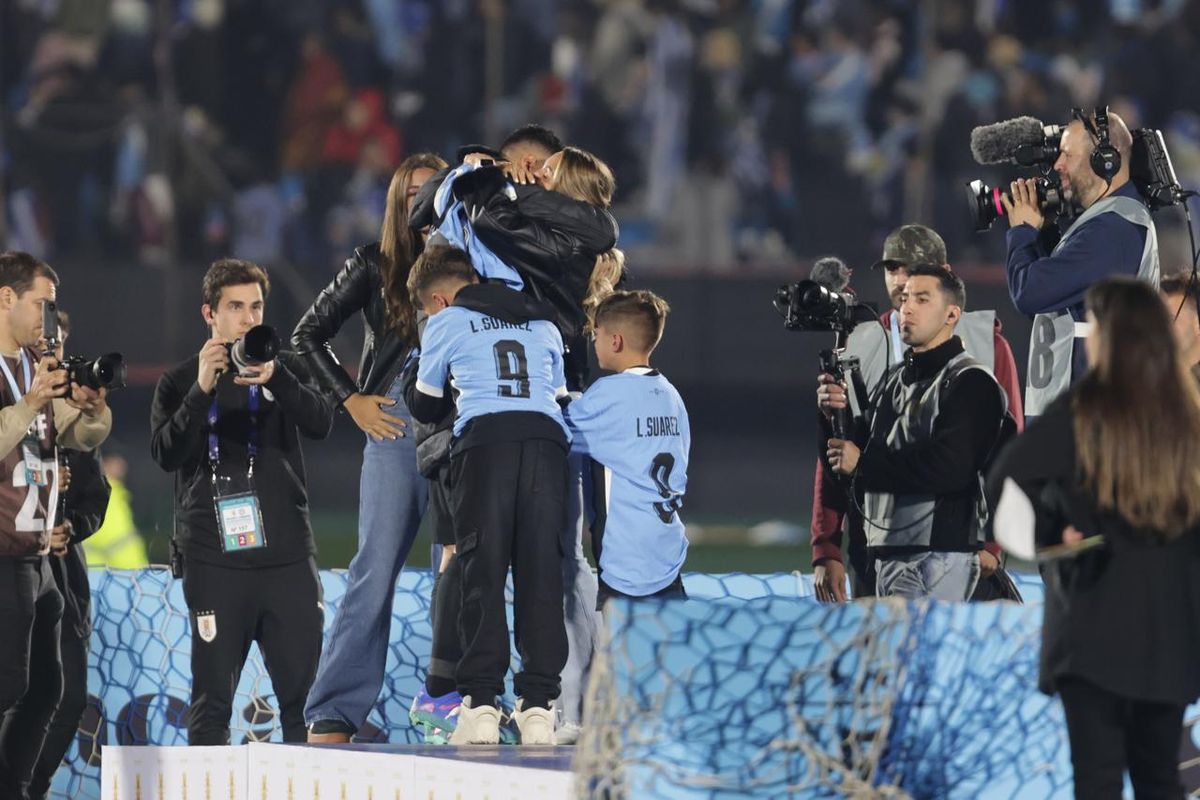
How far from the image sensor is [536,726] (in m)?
5.00

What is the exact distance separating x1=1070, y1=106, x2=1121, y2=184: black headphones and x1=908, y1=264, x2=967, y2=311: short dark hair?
0.51 meters

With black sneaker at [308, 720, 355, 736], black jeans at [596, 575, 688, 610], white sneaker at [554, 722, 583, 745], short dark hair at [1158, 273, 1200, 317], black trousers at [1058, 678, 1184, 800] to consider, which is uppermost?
short dark hair at [1158, 273, 1200, 317]

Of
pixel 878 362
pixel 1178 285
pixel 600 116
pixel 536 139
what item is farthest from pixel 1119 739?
pixel 600 116

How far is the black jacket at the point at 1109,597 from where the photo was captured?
375cm

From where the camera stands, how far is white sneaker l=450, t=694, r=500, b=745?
498 cm

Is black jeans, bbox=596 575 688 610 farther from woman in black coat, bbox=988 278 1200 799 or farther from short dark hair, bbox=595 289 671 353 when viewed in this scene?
woman in black coat, bbox=988 278 1200 799

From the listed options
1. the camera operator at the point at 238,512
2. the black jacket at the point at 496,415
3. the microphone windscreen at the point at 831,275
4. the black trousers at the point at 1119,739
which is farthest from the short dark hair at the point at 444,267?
the black trousers at the point at 1119,739

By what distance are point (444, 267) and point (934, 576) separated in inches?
64.9

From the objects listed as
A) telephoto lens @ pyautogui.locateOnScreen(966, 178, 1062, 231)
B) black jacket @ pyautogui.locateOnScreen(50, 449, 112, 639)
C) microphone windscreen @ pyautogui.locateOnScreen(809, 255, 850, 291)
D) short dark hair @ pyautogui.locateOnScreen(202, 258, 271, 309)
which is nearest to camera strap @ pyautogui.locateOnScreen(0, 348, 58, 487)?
black jacket @ pyautogui.locateOnScreen(50, 449, 112, 639)

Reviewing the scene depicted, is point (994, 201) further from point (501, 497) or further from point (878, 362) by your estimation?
point (501, 497)

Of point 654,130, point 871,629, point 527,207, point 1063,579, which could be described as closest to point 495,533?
point 527,207

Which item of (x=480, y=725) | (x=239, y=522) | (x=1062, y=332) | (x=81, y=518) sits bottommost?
(x=480, y=725)

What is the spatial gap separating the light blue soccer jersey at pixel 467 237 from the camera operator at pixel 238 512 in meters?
0.84

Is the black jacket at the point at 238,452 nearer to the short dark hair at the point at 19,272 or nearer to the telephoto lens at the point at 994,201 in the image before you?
the short dark hair at the point at 19,272
